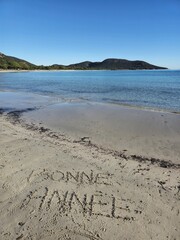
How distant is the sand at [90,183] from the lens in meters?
3.98

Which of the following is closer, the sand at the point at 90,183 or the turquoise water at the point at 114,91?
the sand at the point at 90,183

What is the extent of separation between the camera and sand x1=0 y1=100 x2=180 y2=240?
398cm

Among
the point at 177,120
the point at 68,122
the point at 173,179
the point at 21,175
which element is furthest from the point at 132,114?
the point at 21,175

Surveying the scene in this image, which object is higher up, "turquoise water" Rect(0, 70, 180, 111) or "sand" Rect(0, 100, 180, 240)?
"sand" Rect(0, 100, 180, 240)

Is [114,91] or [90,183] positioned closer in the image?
[90,183]

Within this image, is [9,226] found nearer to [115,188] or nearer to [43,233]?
[43,233]

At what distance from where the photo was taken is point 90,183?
537 centimetres

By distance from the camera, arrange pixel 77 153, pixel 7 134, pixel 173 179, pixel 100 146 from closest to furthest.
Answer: pixel 173 179
pixel 77 153
pixel 100 146
pixel 7 134

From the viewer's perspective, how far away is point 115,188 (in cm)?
518

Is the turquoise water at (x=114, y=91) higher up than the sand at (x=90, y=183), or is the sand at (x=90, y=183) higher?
the sand at (x=90, y=183)

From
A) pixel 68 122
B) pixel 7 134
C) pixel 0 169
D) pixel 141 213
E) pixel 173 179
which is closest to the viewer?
pixel 141 213

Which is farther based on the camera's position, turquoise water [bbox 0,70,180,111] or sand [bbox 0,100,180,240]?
turquoise water [bbox 0,70,180,111]

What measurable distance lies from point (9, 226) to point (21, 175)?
6.16ft

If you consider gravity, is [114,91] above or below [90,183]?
below
